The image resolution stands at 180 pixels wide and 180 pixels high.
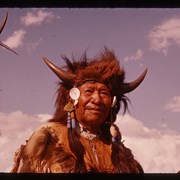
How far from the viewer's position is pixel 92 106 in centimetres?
349

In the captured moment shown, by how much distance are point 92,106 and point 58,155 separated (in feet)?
1.13

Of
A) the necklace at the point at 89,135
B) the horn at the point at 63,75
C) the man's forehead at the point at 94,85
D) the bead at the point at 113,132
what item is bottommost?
the necklace at the point at 89,135

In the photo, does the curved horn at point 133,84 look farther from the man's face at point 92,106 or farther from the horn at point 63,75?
the horn at point 63,75

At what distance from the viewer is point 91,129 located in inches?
138

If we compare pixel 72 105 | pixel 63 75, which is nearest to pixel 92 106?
pixel 72 105

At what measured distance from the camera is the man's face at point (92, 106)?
349 cm

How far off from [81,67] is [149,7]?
0.55m

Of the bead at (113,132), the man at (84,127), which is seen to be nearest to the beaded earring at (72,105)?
the man at (84,127)

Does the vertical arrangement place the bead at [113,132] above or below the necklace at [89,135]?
above

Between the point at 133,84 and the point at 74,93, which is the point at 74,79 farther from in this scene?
the point at 133,84

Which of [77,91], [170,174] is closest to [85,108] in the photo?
[77,91]
